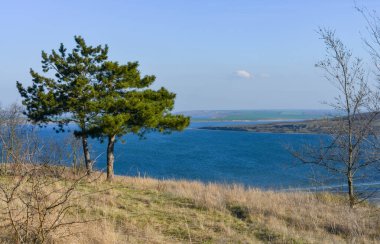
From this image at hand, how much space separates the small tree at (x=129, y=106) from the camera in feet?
63.6

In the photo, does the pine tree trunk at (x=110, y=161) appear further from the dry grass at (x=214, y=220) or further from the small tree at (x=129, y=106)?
the dry grass at (x=214, y=220)

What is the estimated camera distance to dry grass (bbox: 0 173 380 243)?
8.34 m

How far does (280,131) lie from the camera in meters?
139

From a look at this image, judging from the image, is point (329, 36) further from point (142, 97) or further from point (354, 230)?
point (142, 97)

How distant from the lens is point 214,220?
10.4m

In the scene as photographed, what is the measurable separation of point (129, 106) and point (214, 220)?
403 inches

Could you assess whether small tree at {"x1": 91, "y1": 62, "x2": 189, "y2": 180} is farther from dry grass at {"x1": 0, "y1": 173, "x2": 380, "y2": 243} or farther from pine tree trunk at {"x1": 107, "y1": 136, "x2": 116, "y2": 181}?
dry grass at {"x1": 0, "y1": 173, "x2": 380, "y2": 243}

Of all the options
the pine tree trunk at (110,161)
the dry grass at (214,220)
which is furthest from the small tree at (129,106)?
the dry grass at (214,220)

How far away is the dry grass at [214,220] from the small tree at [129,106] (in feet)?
19.8

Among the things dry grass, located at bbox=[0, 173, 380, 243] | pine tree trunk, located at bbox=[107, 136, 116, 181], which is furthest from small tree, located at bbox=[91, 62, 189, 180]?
dry grass, located at bbox=[0, 173, 380, 243]

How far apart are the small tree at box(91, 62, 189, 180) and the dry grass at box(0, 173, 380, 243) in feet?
19.8

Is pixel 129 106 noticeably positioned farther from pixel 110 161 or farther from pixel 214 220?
pixel 214 220

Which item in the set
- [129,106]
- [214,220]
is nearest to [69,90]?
[129,106]

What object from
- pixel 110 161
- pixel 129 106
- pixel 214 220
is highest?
pixel 129 106
